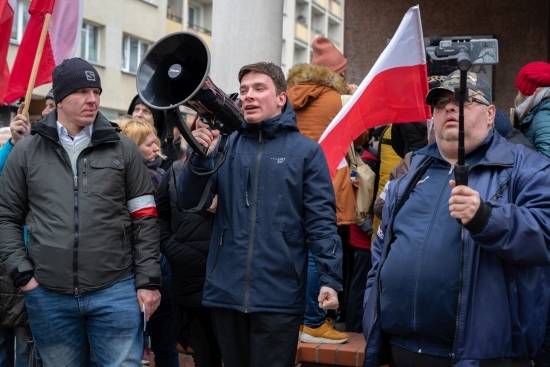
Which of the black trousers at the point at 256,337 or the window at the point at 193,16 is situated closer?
the black trousers at the point at 256,337

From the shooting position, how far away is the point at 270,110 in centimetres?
457

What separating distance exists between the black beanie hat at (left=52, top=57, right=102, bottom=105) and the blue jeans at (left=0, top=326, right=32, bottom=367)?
5.43ft

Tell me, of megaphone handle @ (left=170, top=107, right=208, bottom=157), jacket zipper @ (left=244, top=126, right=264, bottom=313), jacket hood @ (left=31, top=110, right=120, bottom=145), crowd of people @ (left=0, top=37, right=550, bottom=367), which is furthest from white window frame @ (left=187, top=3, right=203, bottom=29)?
megaphone handle @ (left=170, top=107, right=208, bottom=157)

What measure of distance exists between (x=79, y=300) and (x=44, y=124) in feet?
3.25

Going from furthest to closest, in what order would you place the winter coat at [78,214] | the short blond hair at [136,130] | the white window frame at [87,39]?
the white window frame at [87,39], the short blond hair at [136,130], the winter coat at [78,214]

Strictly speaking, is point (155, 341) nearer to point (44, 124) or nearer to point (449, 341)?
point (44, 124)

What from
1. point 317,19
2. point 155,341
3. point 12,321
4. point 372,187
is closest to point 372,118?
point 372,187

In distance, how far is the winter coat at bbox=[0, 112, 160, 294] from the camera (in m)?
4.52

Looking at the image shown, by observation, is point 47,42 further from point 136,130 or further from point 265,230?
point 265,230

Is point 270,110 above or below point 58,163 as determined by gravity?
above

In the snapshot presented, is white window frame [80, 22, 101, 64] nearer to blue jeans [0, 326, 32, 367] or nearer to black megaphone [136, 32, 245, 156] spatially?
blue jeans [0, 326, 32, 367]

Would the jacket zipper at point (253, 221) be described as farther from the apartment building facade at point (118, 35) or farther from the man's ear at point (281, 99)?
the apartment building facade at point (118, 35)

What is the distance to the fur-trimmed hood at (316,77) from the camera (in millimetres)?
6254

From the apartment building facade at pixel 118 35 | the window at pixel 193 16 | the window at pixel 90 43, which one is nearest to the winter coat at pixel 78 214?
the apartment building facade at pixel 118 35
